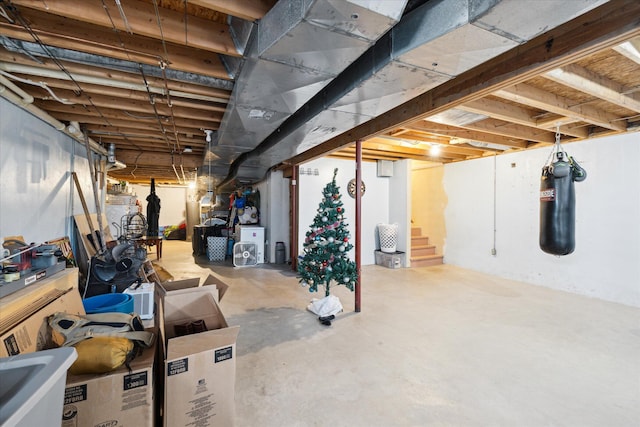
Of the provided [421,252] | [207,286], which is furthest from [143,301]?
[421,252]

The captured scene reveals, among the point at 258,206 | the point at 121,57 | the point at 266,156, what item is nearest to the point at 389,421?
the point at 121,57

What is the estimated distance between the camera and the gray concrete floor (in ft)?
5.65

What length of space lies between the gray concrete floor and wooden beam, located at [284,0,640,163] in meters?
2.19

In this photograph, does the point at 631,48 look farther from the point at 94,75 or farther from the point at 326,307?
the point at 94,75

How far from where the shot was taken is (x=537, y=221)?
15.4 ft

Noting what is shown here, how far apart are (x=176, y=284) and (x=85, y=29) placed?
2146mm

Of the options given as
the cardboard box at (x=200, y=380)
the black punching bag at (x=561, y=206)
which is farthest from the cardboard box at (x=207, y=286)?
the black punching bag at (x=561, y=206)

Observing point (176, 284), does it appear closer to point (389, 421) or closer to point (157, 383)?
point (157, 383)

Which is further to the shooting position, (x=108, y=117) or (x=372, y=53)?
(x=108, y=117)

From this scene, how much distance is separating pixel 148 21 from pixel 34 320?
179 centimetres

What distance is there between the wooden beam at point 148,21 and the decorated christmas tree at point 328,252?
2.01 meters

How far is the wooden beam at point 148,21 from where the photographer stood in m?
1.48

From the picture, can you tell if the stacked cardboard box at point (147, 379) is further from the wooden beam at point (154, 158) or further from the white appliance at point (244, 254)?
the wooden beam at point (154, 158)

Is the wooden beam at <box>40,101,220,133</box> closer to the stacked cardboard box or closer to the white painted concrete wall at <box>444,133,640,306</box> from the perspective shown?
the stacked cardboard box
